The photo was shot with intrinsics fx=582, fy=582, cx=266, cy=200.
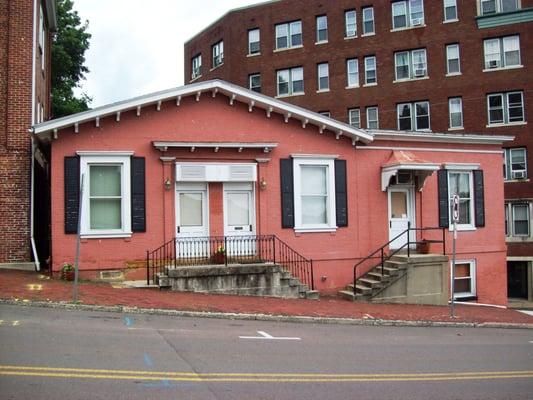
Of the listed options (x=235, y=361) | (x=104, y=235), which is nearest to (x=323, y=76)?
(x=104, y=235)

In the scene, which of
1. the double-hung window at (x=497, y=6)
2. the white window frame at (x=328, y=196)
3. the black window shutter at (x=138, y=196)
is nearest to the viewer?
the black window shutter at (x=138, y=196)

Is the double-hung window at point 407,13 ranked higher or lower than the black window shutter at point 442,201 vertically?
higher

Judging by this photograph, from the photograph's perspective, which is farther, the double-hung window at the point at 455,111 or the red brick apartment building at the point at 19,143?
the double-hung window at the point at 455,111

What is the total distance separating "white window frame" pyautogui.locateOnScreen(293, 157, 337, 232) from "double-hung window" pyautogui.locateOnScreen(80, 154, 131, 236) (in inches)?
198

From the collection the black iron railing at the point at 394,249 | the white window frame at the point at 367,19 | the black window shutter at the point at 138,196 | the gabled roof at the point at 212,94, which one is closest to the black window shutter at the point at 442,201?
the black iron railing at the point at 394,249

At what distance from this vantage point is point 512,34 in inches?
1363

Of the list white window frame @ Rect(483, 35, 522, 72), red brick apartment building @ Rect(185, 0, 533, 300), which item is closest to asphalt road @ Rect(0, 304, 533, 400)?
red brick apartment building @ Rect(185, 0, 533, 300)

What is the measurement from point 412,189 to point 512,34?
67.0 feet

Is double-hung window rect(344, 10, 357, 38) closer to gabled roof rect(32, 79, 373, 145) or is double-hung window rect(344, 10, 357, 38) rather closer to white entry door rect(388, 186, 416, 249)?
white entry door rect(388, 186, 416, 249)

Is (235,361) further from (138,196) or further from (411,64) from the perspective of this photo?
(411,64)

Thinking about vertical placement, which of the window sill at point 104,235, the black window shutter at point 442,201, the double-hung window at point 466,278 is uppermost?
the black window shutter at point 442,201

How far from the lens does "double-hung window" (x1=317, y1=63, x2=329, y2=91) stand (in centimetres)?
3997

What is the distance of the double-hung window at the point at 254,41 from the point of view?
4184cm

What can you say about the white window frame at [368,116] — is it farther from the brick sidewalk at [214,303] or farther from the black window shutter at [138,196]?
the black window shutter at [138,196]
